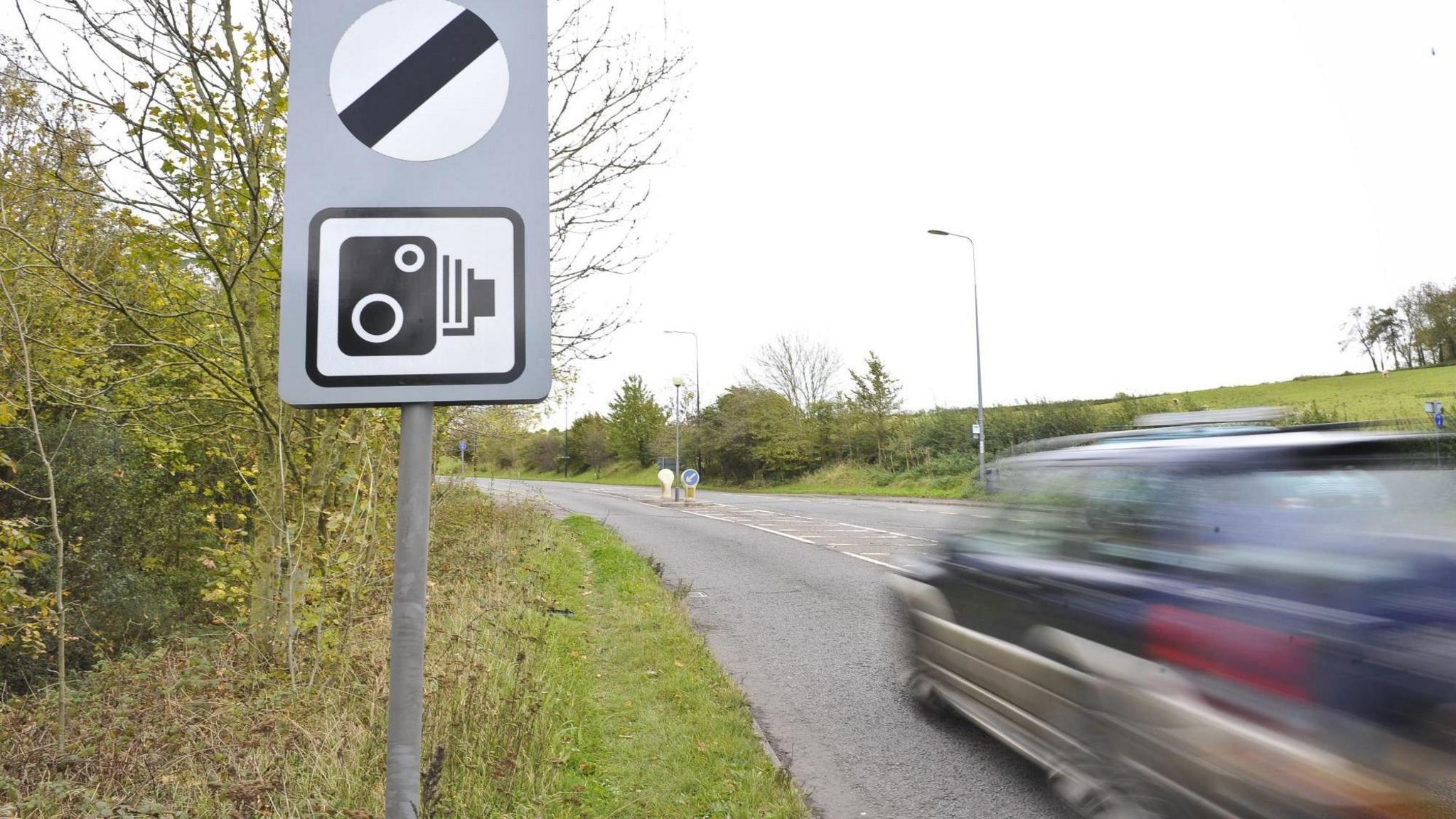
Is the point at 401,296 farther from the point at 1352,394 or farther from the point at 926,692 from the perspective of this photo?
the point at 1352,394

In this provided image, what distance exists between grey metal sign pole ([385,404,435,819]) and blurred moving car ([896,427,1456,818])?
242 cm

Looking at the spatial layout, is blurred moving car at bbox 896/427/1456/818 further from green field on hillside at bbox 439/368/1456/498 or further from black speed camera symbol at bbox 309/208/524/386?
green field on hillside at bbox 439/368/1456/498

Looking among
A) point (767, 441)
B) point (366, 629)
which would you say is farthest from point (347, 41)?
point (767, 441)

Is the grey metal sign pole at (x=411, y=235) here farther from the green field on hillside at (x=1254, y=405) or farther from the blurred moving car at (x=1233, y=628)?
the green field on hillside at (x=1254, y=405)

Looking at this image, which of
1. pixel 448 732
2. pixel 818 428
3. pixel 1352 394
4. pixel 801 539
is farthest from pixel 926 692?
pixel 818 428

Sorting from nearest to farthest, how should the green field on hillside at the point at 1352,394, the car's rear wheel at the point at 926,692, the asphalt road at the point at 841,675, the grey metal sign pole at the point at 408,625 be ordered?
the grey metal sign pole at the point at 408,625, the asphalt road at the point at 841,675, the car's rear wheel at the point at 926,692, the green field on hillside at the point at 1352,394

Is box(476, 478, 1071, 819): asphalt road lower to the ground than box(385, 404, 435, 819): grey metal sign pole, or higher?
lower

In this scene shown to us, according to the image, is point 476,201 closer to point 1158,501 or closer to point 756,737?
point 1158,501

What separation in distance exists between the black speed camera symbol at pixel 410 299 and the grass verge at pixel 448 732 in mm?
2001

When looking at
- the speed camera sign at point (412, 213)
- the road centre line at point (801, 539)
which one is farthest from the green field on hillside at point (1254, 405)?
the speed camera sign at point (412, 213)

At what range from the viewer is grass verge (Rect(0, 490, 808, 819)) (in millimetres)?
3555

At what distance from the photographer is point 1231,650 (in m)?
2.65

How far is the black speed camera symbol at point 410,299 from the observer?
1479 millimetres

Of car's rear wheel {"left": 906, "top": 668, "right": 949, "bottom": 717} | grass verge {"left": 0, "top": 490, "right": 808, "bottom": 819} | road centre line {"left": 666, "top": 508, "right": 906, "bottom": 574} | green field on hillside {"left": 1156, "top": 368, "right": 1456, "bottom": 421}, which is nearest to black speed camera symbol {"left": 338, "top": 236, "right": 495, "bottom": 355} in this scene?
grass verge {"left": 0, "top": 490, "right": 808, "bottom": 819}
